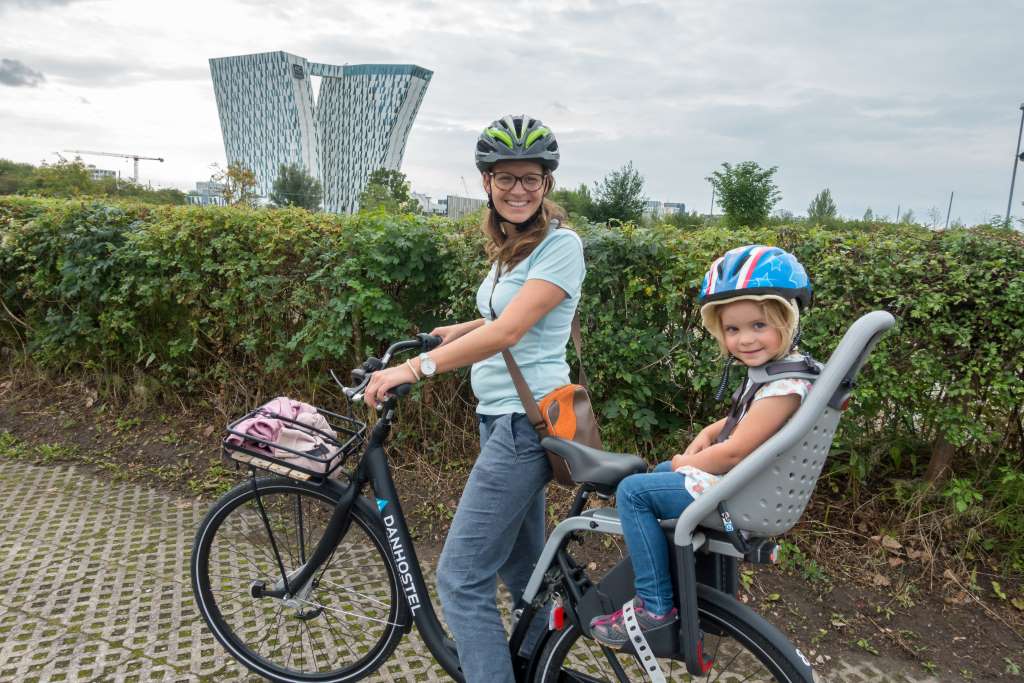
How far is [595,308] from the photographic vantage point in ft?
13.1

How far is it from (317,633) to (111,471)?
110 inches

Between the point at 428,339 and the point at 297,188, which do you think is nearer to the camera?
the point at 428,339

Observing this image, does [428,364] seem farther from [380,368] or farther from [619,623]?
[619,623]

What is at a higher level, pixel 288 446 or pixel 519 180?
pixel 519 180

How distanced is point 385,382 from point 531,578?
0.73 metres

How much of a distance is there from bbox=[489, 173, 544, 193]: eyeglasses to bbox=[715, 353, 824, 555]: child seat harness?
0.87 metres

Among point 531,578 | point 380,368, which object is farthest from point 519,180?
point 531,578

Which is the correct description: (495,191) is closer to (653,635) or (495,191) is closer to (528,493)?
(528,493)

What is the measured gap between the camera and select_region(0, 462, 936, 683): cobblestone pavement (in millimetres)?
2938

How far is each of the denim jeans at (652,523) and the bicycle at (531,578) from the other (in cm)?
4

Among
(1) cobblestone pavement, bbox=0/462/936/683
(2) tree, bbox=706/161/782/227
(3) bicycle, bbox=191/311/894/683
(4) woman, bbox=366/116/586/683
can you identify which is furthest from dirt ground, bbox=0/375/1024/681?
(2) tree, bbox=706/161/782/227

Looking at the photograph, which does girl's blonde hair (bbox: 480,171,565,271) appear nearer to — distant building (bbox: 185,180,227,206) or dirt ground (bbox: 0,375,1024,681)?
dirt ground (bbox: 0,375,1024,681)

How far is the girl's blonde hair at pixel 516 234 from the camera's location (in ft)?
7.18

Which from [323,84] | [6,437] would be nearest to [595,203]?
[6,437]
